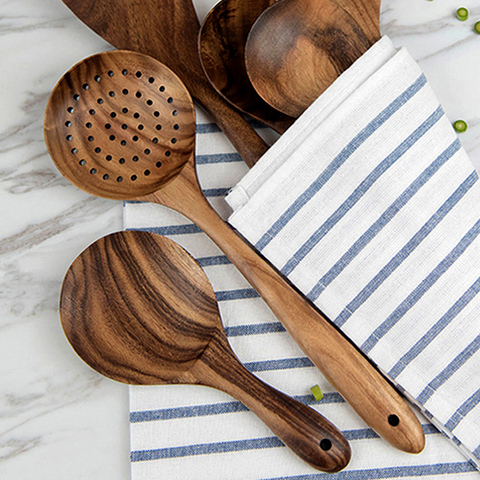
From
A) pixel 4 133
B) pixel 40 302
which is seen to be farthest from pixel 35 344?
pixel 4 133

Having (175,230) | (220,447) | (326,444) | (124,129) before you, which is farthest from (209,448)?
(124,129)

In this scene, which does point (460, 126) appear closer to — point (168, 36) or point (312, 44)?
point (312, 44)

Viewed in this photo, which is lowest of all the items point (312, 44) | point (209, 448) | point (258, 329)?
point (209, 448)

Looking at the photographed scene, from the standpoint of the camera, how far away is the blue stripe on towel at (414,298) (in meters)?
0.52

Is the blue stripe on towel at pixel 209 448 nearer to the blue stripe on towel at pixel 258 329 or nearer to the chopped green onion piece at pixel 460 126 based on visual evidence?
the blue stripe on towel at pixel 258 329

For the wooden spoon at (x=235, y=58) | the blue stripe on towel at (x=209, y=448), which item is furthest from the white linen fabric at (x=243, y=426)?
the wooden spoon at (x=235, y=58)

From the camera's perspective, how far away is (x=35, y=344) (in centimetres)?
57

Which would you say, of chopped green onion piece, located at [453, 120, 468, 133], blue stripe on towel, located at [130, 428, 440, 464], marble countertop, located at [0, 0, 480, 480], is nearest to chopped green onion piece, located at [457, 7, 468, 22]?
marble countertop, located at [0, 0, 480, 480]

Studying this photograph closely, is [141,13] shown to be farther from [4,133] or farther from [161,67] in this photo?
[4,133]

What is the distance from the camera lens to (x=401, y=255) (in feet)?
1.69

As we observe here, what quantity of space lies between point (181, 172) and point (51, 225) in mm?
166

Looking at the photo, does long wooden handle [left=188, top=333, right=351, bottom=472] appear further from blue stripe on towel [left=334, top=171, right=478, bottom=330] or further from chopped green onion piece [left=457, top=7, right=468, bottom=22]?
chopped green onion piece [left=457, top=7, right=468, bottom=22]

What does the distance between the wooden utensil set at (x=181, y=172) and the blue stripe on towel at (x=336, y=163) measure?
1.3 inches

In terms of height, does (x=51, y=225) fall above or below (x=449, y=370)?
below
